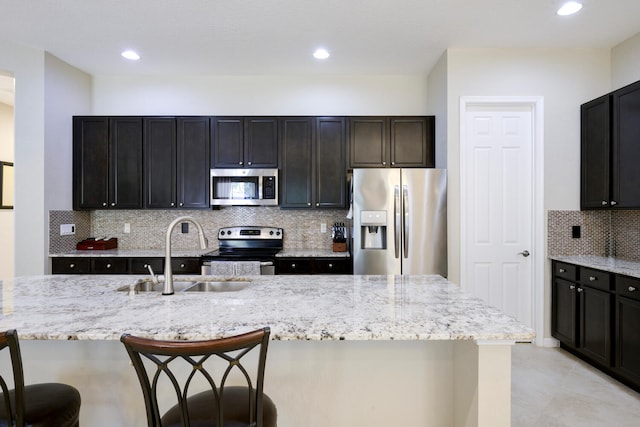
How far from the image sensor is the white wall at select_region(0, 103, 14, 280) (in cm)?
489

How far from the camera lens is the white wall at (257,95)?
4254 millimetres

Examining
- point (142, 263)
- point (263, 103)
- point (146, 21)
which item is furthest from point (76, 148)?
point (263, 103)

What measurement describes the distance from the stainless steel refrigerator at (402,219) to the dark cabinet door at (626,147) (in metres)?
1.42

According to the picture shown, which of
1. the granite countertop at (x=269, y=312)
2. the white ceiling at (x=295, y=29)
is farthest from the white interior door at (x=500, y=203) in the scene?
the granite countertop at (x=269, y=312)

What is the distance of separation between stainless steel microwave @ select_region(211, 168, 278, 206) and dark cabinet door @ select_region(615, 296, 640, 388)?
124 inches

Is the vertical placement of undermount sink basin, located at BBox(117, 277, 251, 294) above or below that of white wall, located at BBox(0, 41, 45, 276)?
below

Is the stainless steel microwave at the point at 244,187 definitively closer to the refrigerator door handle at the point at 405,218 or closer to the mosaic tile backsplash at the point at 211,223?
the mosaic tile backsplash at the point at 211,223

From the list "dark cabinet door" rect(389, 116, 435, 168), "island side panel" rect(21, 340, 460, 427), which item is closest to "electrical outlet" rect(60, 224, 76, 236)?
"island side panel" rect(21, 340, 460, 427)

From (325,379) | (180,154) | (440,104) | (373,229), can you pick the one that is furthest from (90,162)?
(440,104)

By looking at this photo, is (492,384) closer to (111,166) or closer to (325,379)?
(325,379)

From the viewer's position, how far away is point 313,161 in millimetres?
3990

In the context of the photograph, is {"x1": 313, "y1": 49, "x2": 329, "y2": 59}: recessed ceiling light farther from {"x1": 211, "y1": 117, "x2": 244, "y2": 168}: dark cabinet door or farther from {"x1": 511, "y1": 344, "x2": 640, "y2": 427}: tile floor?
{"x1": 511, "y1": 344, "x2": 640, "y2": 427}: tile floor

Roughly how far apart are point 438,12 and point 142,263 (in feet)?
12.0

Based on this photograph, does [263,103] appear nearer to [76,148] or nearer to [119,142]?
[119,142]
